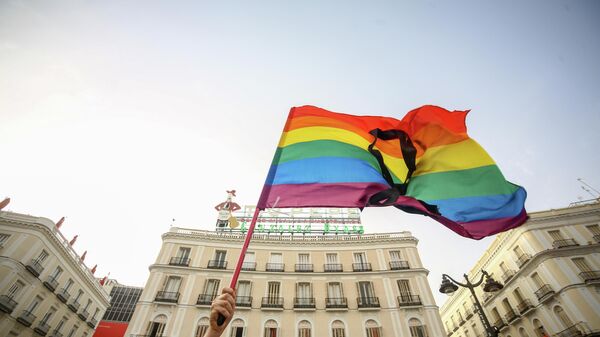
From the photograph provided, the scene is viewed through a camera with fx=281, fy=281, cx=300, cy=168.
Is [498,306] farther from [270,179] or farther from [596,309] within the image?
[270,179]

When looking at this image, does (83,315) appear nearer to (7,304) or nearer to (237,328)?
(7,304)

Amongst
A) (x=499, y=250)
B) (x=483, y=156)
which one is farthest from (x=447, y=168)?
(x=499, y=250)

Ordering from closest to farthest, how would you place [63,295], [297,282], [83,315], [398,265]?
[297,282], [398,265], [63,295], [83,315]

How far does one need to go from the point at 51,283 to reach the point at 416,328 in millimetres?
32849

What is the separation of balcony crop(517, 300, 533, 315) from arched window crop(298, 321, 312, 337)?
20014mm

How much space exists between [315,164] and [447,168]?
8.23ft

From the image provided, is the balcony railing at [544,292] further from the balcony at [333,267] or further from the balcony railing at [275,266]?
the balcony railing at [275,266]

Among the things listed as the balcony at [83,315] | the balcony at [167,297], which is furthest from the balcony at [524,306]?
the balcony at [83,315]

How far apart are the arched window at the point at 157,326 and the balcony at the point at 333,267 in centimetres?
1387

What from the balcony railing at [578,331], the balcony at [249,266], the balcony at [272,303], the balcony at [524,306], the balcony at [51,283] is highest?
the balcony at [249,266]

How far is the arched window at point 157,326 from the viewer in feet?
70.3

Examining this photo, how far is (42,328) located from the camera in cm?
2575

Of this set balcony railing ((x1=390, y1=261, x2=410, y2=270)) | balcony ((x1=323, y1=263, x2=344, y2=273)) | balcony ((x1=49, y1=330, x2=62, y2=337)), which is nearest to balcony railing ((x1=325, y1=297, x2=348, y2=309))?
balcony ((x1=323, y1=263, x2=344, y2=273))

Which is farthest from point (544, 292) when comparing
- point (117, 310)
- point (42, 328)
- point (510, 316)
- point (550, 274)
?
point (117, 310)
